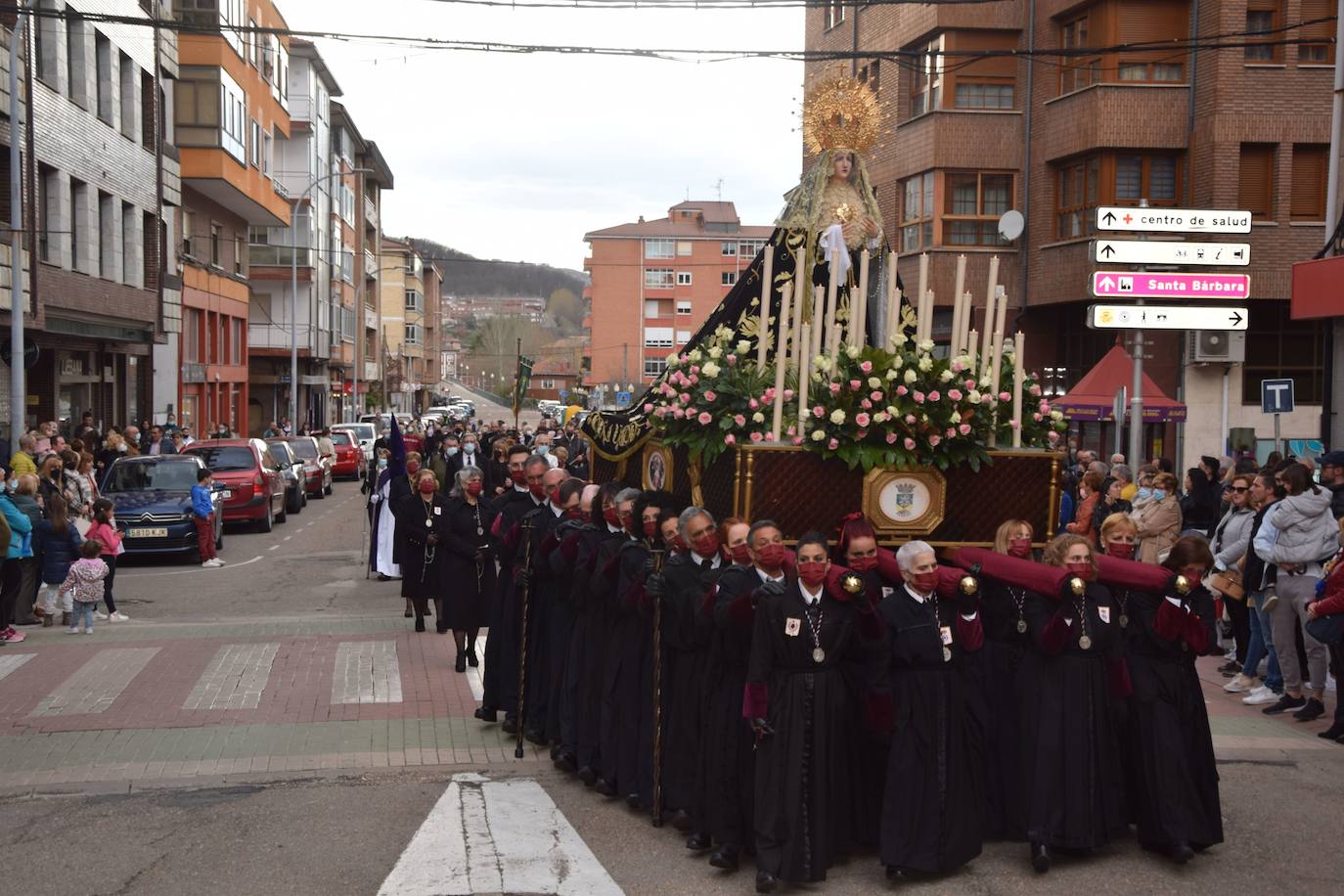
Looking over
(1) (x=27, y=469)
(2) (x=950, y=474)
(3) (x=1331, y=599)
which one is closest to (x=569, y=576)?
(2) (x=950, y=474)

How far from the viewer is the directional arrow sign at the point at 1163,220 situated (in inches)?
741

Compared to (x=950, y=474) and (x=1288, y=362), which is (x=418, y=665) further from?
(x=1288, y=362)

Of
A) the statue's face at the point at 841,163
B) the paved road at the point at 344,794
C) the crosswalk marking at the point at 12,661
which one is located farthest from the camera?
the crosswalk marking at the point at 12,661

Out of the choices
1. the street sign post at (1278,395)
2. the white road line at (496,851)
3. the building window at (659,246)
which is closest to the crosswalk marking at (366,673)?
the white road line at (496,851)

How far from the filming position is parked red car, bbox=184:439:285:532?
24.9m

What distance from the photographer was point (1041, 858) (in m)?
6.94

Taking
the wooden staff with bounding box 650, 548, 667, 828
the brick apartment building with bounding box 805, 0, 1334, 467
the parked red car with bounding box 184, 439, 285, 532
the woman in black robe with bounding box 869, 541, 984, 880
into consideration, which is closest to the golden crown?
the wooden staff with bounding box 650, 548, 667, 828

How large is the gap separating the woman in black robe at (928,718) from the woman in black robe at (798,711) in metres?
0.23

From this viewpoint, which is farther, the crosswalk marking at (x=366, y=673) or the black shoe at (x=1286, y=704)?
the crosswalk marking at (x=366, y=673)

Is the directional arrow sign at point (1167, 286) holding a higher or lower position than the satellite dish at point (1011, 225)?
lower

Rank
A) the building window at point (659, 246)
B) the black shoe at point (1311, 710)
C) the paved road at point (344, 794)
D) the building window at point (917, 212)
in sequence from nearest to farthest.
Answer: the paved road at point (344, 794) < the black shoe at point (1311, 710) < the building window at point (917, 212) < the building window at point (659, 246)

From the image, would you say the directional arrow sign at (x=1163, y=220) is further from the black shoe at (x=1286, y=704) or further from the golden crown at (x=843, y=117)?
the golden crown at (x=843, y=117)

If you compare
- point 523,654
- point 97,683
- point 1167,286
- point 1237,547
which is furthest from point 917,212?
point 523,654

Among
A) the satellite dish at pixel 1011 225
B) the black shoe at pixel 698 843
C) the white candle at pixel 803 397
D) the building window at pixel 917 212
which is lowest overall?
the black shoe at pixel 698 843
